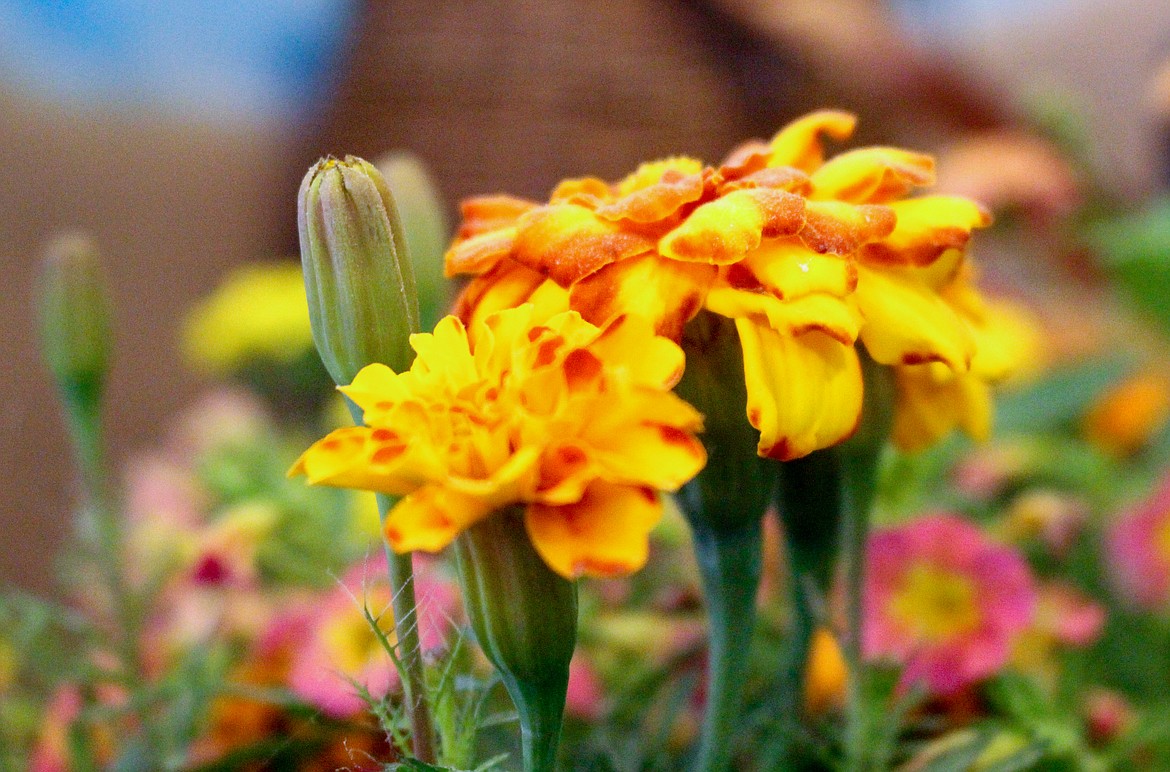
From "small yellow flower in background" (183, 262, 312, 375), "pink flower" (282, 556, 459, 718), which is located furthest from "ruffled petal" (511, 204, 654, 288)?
"small yellow flower in background" (183, 262, 312, 375)

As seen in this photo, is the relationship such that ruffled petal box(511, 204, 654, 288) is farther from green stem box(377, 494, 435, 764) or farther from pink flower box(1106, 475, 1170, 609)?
pink flower box(1106, 475, 1170, 609)

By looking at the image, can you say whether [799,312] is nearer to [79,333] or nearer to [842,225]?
[842,225]

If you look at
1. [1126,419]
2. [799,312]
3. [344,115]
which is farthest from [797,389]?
[344,115]

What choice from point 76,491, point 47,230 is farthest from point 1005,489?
point 47,230

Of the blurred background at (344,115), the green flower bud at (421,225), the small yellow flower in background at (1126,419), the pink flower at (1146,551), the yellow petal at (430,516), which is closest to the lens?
the yellow petal at (430,516)

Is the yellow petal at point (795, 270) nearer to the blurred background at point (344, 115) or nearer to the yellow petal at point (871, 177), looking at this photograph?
the yellow petal at point (871, 177)

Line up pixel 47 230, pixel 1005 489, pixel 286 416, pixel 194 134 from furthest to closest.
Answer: pixel 194 134, pixel 47 230, pixel 286 416, pixel 1005 489

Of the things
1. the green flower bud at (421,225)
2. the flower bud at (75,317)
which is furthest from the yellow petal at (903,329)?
the flower bud at (75,317)

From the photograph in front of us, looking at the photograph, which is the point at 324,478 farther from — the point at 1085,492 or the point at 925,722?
the point at 1085,492

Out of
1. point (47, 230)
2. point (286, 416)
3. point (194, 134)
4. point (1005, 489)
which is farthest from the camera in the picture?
point (194, 134)
